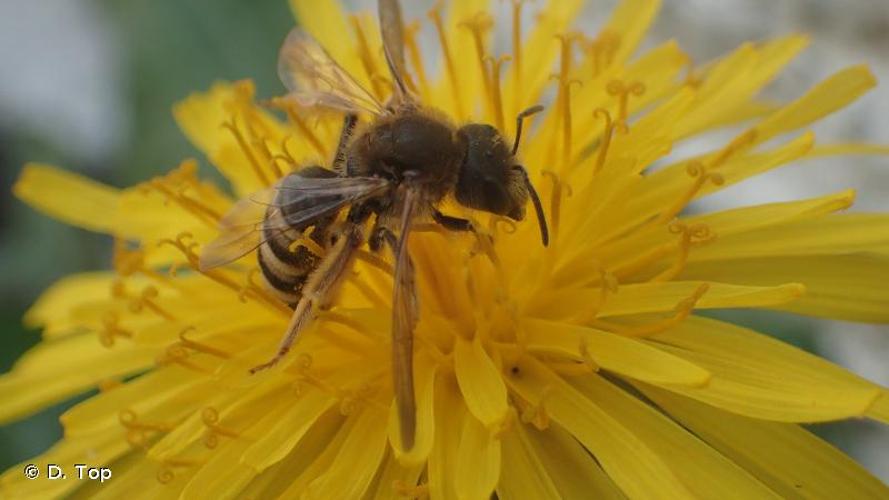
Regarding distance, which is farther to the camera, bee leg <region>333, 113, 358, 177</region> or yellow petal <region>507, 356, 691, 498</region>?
bee leg <region>333, 113, 358, 177</region>

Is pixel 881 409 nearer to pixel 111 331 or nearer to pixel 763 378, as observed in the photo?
pixel 763 378

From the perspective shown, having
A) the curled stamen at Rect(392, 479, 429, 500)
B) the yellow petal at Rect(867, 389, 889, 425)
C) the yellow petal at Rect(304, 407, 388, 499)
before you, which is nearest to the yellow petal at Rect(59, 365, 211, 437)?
the yellow petal at Rect(304, 407, 388, 499)

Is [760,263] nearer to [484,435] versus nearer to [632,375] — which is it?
[632,375]

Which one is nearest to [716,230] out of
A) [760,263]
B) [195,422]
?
[760,263]

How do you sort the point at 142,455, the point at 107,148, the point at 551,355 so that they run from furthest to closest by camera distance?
the point at 107,148
the point at 142,455
the point at 551,355

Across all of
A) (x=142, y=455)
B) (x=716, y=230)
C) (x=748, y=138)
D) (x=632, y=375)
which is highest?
(x=748, y=138)

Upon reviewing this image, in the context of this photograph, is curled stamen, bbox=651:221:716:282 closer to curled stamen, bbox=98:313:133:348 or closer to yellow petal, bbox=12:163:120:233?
curled stamen, bbox=98:313:133:348

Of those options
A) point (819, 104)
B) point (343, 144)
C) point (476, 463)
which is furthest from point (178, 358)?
point (819, 104)
